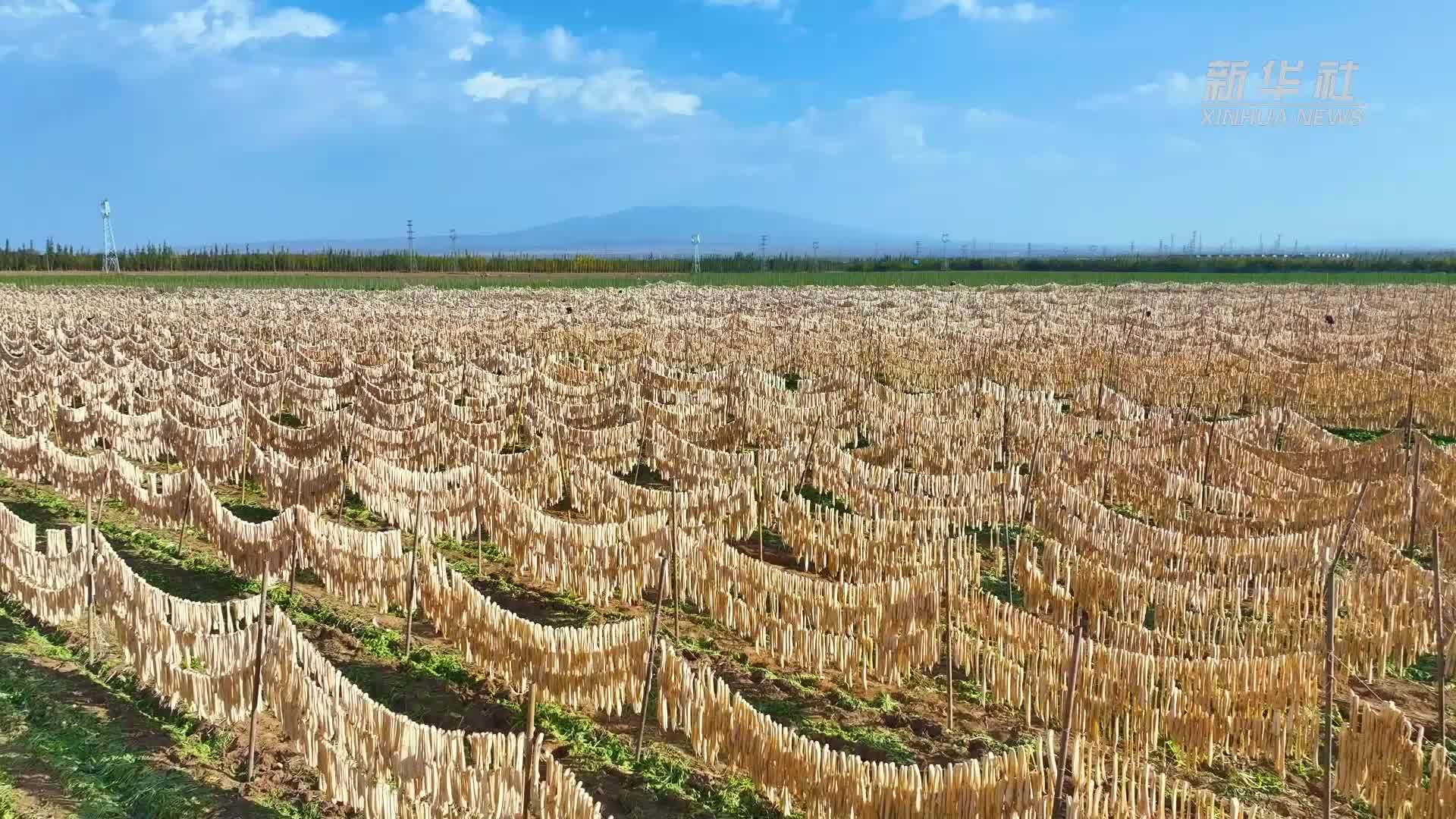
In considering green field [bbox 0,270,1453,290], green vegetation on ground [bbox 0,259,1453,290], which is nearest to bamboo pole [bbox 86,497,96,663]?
green field [bbox 0,270,1453,290]

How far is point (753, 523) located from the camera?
34.1 ft

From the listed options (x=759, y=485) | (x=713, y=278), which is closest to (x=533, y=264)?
(x=713, y=278)

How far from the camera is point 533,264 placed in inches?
3730

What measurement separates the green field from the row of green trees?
498cm

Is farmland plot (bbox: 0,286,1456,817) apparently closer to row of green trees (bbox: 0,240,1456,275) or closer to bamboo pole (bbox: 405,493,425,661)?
bamboo pole (bbox: 405,493,425,661)

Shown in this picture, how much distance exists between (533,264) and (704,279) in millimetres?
26657

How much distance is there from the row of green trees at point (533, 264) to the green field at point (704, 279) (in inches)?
196

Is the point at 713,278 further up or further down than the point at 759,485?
further up

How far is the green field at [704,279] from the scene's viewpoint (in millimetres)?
63594

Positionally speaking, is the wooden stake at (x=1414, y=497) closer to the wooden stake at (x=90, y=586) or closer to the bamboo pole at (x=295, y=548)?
the bamboo pole at (x=295, y=548)

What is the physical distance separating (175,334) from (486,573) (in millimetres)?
22664

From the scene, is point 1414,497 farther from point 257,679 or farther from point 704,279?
point 704,279

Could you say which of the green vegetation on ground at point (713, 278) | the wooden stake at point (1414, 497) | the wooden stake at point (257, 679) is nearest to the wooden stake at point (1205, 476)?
the wooden stake at point (1414, 497)

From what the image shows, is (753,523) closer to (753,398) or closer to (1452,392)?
(753,398)
